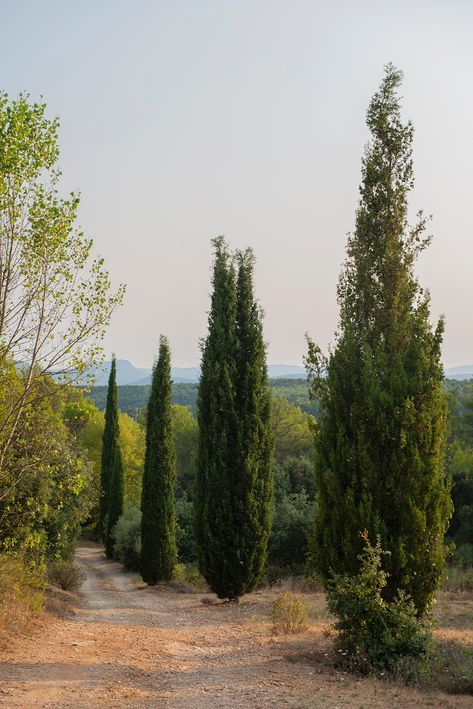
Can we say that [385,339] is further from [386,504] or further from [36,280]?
[36,280]

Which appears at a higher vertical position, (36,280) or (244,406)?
(36,280)

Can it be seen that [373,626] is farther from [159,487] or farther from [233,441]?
[159,487]

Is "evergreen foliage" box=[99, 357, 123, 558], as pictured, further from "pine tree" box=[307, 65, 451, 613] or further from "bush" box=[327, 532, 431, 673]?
"bush" box=[327, 532, 431, 673]

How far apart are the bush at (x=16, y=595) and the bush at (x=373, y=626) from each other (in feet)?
16.0

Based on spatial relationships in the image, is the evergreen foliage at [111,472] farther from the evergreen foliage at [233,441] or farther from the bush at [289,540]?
the evergreen foliage at [233,441]

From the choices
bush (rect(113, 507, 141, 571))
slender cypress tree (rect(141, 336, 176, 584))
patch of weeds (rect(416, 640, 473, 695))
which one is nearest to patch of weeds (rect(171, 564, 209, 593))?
slender cypress tree (rect(141, 336, 176, 584))

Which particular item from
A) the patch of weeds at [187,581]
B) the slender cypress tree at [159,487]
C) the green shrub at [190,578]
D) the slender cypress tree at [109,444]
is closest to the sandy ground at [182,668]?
the patch of weeds at [187,581]

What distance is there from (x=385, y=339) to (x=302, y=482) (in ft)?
64.6

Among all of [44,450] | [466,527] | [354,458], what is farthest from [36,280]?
[466,527]

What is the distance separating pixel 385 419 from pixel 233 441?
260 inches

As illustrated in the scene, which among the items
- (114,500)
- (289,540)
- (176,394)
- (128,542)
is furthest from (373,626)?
(176,394)

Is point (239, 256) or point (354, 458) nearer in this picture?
point (354, 458)

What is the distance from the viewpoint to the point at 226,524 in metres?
14.5

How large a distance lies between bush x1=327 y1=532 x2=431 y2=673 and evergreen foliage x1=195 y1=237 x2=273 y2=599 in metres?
6.73
